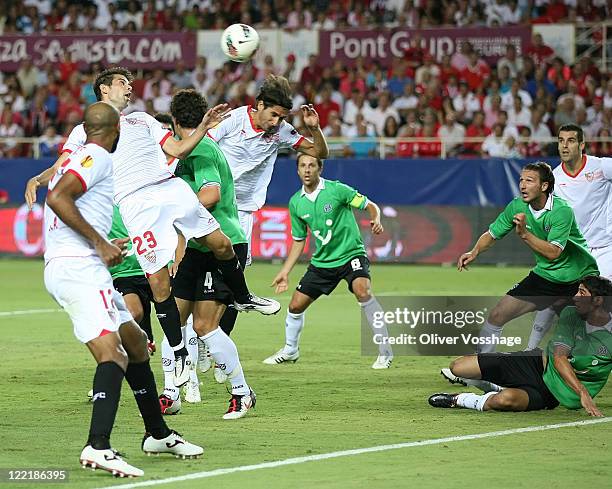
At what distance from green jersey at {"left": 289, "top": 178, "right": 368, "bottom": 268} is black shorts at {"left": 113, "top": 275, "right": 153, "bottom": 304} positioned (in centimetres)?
275

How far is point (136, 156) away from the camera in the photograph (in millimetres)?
9633

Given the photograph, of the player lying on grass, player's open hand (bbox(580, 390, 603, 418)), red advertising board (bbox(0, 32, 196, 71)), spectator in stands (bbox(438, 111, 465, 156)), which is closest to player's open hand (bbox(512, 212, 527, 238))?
the player lying on grass

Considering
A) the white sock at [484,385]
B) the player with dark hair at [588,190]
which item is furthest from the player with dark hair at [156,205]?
the player with dark hair at [588,190]

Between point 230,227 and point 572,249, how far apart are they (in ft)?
9.87

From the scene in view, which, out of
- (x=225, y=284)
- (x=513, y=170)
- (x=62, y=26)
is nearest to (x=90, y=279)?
(x=225, y=284)

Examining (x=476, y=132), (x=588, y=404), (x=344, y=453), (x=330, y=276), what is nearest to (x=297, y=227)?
(x=330, y=276)

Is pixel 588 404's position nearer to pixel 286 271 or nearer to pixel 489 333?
pixel 489 333

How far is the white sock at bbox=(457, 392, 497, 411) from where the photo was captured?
953 centimetres

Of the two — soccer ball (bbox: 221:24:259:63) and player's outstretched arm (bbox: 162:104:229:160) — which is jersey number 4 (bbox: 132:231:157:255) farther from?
soccer ball (bbox: 221:24:259:63)

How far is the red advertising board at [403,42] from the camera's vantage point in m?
26.2

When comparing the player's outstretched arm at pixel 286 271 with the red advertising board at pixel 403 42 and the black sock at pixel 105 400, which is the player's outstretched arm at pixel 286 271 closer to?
the black sock at pixel 105 400

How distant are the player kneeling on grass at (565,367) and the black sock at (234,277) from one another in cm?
182

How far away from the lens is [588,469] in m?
7.33

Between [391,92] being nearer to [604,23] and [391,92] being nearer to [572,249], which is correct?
[604,23]
